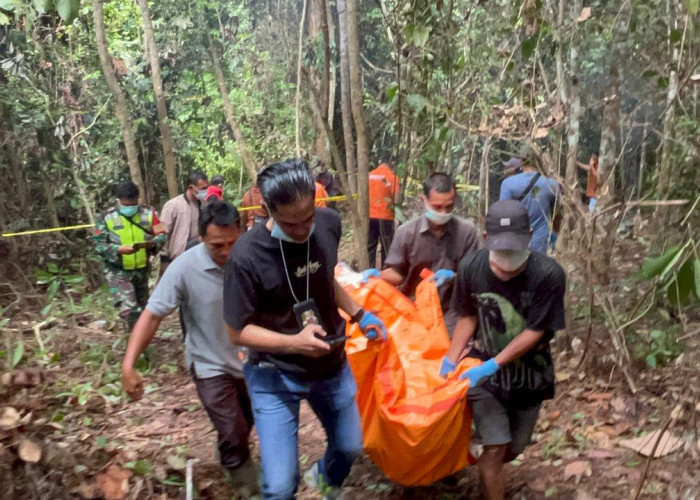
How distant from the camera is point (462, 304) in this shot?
337 centimetres

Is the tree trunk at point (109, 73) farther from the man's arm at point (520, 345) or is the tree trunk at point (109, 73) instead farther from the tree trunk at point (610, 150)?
the man's arm at point (520, 345)

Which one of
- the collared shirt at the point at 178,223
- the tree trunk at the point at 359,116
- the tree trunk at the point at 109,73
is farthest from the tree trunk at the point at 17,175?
the tree trunk at the point at 359,116

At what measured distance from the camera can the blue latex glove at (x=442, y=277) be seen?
13.4 feet

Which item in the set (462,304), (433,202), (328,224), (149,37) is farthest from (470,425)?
(149,37)

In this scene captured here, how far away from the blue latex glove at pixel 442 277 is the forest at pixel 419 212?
896 mm

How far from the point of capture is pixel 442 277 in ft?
13.4

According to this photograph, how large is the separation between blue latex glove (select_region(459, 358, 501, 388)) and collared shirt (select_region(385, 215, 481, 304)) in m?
1.16

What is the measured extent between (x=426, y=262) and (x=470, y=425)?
4.37 ft

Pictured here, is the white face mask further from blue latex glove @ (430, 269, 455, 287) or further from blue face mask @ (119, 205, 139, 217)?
blue face mask @ (119, 205, 139, 217)

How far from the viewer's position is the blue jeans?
289 cm

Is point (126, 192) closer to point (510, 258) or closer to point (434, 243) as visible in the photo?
point (434, 243)

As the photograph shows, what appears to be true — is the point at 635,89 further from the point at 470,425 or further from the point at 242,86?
the point at 242,86

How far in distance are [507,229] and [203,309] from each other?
4.94 ft

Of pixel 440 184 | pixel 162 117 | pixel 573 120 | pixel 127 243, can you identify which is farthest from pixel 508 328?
pixel 162 117
